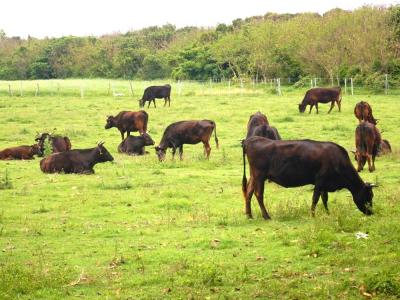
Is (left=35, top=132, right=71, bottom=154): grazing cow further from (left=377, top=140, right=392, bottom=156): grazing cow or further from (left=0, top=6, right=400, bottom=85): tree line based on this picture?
(left=0, top=6, right=400, bottom=85): tree line

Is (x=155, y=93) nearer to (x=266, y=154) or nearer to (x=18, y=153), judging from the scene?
(x=18, y=153)

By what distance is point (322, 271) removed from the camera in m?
8.93

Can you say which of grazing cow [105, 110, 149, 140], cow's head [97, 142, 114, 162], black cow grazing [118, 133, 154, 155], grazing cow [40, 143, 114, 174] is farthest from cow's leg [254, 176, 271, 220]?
grazing cow [105, 110, 149, 140]

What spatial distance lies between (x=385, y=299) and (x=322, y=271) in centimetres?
135

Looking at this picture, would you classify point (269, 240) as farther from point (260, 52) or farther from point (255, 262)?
point (260, 52)

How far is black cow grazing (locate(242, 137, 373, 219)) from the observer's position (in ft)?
40.5

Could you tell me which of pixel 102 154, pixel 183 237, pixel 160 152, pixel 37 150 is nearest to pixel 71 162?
pixel 102 154

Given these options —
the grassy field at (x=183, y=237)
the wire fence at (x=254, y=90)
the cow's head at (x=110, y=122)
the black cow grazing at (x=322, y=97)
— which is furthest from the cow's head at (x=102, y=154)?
the wire fence at (x=254, y=90)

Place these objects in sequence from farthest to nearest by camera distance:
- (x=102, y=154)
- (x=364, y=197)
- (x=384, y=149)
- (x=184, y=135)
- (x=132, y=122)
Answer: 1. (x=132, y=122)
2. (x=184, y=135)
3. (x=384, y=149)
4. (x=102, y=154)
5. (x=364, y=197)

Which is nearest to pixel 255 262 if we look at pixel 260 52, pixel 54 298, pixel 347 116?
pixel 54 298

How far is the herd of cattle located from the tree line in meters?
12.7

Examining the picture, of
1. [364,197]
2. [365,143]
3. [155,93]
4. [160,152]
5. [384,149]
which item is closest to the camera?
[364,197]

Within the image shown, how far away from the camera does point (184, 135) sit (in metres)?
23.2

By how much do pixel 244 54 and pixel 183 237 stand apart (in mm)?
63784
